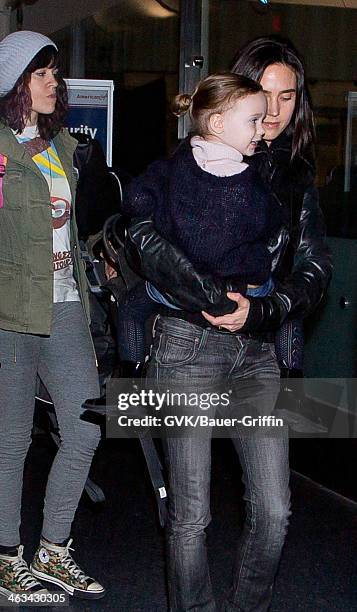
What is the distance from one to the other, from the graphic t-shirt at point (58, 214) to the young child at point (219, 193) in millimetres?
710

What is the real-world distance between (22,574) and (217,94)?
180cm

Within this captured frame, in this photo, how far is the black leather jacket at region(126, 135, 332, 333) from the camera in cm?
279

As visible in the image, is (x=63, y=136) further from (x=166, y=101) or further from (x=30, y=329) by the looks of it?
(x=166, y=101)

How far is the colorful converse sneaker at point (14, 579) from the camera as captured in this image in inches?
148

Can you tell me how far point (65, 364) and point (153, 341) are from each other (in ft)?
2.45

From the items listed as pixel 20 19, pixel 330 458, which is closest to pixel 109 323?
pixel 330 458

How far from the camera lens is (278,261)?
2969mm

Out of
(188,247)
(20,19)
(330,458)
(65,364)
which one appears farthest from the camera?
(20,19)

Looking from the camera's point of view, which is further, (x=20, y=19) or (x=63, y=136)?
(x=20, y=19)

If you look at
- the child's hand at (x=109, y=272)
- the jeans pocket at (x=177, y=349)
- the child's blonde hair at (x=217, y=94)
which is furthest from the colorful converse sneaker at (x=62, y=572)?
the child's blonde hair at (x=217, y=94)

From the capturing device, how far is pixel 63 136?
368cm

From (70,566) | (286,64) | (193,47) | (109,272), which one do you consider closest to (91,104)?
(193,47)

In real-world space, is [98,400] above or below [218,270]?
below

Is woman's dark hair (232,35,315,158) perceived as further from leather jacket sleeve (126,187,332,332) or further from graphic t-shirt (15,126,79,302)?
graphic t-shirt (15,126,79,302)
